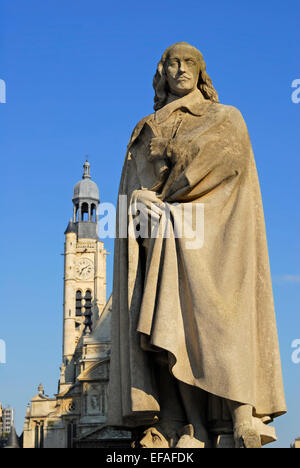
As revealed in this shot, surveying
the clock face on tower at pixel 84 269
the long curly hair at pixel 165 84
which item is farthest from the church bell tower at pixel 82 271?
the long curly hair at pixel 165 84

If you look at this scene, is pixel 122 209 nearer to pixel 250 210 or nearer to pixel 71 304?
pixel 250 210

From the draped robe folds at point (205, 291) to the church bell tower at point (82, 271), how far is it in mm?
104441

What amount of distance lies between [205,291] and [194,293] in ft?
0.23

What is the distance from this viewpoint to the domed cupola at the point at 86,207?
12012 cm

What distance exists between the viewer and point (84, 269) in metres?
117

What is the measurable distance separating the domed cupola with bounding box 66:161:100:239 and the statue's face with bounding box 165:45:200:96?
113 m

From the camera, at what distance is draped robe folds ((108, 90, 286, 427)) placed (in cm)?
471

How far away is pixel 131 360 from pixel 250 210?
1.26 m

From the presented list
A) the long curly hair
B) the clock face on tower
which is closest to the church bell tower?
the clock face on tower

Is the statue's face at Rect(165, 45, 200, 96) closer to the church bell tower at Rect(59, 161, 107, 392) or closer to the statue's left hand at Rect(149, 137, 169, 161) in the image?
the statue's left hand at Rect(149, 137, 169, 161)

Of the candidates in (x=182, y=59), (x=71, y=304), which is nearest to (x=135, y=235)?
(x=182, y=59)

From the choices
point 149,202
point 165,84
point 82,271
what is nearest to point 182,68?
point 165,84

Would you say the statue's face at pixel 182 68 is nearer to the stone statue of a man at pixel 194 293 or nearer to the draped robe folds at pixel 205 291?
the stone statue of a man at pixel 194 293

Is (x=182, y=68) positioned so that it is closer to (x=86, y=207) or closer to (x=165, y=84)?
(x=165, y=84)
